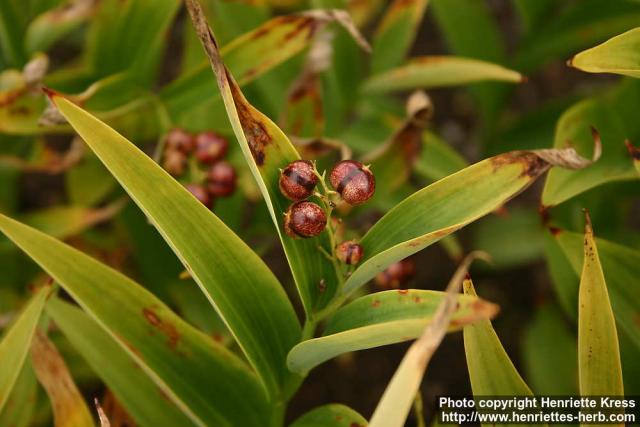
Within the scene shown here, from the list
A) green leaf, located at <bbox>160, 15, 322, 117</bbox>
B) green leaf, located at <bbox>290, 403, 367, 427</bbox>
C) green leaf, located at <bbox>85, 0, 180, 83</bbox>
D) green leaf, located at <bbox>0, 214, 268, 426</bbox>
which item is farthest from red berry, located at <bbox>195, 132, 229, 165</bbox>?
green leaf, located at <bbox>290, 403, 367, 427</bbox>

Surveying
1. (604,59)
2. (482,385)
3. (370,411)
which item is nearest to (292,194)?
(482,385)

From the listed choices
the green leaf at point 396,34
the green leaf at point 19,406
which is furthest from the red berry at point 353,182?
the green leaf at point 396,34

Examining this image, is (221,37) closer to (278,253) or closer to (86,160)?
(86,160)

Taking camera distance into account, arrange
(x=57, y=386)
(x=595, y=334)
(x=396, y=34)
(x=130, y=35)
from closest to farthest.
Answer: (x=595, y=334) → (x=57, y=386) → (x=130, y=35) → (x=396, y=34)

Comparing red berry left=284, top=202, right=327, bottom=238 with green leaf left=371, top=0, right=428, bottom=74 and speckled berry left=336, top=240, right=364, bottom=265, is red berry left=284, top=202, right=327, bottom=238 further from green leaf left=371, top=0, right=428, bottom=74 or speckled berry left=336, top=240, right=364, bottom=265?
green leaf left=371, top=0, right=428, bottom=74

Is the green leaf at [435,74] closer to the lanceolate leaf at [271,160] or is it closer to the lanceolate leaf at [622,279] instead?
the lanceolate leaf at [622,279]

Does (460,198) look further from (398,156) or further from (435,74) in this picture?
Answer: (435,74)

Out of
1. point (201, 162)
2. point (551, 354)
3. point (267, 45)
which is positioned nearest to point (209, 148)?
point (201, 162)
